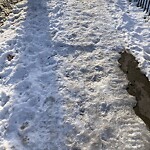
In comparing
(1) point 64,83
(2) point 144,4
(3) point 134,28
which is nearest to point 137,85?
(1) point 64,83

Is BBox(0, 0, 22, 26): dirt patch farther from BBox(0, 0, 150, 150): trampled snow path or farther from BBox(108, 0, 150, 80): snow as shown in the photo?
BBox(108, 0, 150, 80): snow

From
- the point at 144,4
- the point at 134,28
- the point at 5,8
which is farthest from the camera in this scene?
the point at 5,8

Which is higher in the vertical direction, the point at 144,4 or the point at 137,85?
the point at 144,4

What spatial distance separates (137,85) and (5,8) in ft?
12.2

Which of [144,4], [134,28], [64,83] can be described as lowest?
[64,83]

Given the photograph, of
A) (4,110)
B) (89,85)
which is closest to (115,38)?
(89,85)

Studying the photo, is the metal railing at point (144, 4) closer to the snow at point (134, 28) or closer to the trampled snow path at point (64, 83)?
the snow at point (134, 28)

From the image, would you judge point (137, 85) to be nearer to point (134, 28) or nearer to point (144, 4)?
point (134, 28)

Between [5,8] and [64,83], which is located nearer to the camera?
[64,83]

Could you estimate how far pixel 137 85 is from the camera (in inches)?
209

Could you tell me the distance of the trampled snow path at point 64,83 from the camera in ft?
14.8

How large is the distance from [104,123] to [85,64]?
1399 millimetres

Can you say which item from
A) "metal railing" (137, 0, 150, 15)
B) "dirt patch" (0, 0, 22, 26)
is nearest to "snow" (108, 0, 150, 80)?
"metal railing" (137, 0, 150, 15)

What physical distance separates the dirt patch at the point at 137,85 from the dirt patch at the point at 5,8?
2.84m
